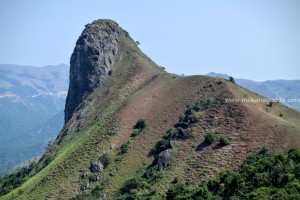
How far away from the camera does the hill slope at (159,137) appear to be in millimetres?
86125

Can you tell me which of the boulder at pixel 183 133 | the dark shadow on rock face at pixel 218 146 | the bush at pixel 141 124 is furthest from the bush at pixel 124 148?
the dark shadow on rock face at pixel 218 146

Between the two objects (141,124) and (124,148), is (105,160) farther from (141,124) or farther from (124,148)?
(141,124)

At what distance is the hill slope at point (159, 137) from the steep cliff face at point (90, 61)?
16688 mm

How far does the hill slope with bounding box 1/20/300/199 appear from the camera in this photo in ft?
283

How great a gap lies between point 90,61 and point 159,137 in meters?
68.7

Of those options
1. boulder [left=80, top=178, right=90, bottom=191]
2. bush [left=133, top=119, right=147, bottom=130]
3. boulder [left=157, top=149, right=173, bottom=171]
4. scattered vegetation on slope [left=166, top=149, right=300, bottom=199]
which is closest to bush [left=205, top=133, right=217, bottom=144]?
boulder [left=157, top=149, right=173, bottom=171]

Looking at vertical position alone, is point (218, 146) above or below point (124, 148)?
above

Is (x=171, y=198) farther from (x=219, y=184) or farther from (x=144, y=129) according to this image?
(x=144, y=129)

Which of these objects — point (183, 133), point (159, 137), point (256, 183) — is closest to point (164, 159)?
point (183, 133)

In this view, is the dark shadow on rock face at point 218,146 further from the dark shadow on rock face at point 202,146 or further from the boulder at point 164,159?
the boulder at point 164,159

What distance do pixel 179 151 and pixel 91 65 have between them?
78.3 metres

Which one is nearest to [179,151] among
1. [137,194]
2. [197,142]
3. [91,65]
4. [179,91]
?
[197,142]

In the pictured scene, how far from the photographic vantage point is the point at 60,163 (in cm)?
10412

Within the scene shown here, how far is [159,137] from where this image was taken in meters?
102
